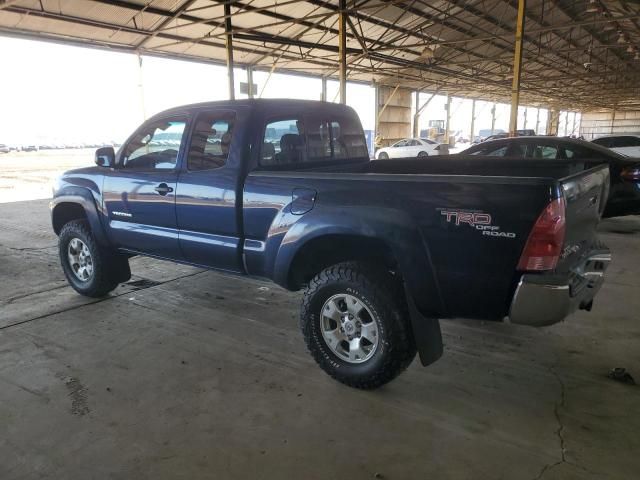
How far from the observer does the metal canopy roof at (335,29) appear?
12.9 meters

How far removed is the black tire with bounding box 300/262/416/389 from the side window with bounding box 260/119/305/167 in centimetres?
101

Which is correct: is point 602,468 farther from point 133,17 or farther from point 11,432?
point 133,17

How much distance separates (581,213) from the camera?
2.60 m

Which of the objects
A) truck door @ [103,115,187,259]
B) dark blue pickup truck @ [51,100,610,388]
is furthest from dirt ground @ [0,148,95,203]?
dark blue pickup truck @ [51,100,610,388]

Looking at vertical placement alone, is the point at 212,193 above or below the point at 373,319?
above

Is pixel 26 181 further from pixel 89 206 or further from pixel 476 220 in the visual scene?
pixel 476 220

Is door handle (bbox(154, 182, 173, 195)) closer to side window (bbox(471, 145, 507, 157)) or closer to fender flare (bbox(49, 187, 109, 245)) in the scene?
fender flare (bbox(49, 187, 109, 245))

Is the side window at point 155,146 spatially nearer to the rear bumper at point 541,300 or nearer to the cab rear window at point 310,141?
the cab rear window at point 310,141

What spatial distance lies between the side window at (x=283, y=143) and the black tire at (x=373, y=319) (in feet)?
3.31

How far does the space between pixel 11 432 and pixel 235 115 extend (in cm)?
243

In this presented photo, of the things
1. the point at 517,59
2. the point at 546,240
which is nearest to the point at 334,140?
the point at 546,240

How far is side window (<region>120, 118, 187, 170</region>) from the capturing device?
384 cm

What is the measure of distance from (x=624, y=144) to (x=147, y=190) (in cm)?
1389

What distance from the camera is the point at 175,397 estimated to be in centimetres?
293
